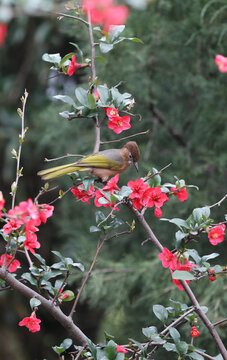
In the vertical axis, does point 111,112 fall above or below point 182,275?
above

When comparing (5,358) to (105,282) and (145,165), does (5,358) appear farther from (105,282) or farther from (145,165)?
(145,165)

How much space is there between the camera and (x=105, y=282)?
10.4 ft

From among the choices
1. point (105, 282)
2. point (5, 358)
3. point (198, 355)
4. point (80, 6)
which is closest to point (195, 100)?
point (105, 282)

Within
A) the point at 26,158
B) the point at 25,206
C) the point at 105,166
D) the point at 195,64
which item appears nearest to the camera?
the point at 25,206

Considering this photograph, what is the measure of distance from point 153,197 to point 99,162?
1.84 feet

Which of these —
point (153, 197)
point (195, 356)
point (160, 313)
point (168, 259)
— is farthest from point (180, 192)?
point (195, 356)

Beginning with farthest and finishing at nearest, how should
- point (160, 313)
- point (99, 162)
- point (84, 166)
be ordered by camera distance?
A: point (99, 162), point (84, 166), point (160, 313)

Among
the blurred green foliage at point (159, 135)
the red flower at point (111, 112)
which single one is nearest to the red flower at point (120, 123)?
the red flower at point (111, 112)

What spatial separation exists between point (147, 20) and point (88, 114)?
1941 millimetres

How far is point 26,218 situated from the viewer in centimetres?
127

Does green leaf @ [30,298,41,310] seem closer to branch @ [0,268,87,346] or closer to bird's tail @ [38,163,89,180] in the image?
branch @ [0,268,87,346]

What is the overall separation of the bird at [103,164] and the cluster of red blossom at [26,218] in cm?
28

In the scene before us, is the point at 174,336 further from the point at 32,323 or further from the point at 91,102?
the point at 91,102

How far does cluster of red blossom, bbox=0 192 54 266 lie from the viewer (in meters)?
1.21
